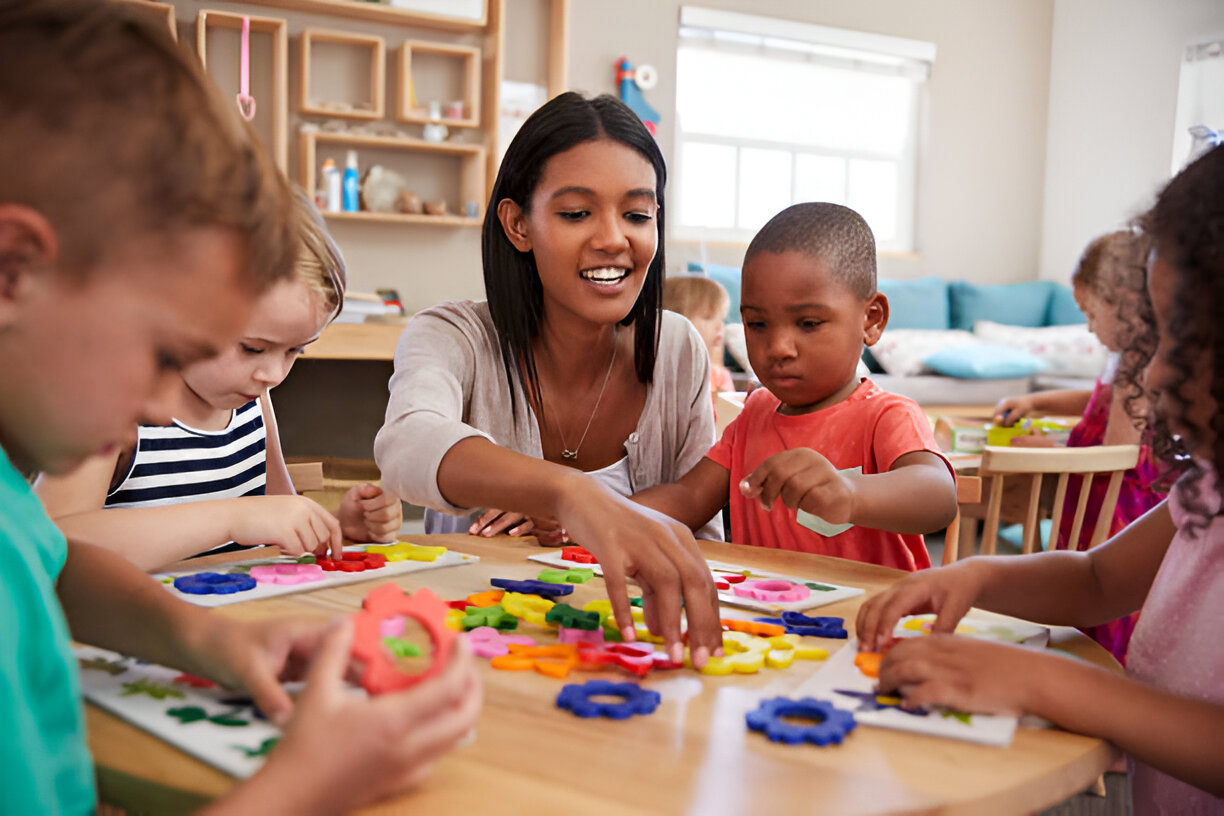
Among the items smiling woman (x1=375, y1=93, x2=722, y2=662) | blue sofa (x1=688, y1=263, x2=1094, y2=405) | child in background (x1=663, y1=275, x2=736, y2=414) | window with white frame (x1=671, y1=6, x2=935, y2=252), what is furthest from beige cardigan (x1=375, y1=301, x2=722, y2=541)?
window with white frame (x1=671, y1=6, x2=935, y2=252)

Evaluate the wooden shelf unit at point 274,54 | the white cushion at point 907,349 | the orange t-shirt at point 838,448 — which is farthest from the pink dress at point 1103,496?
the wooden shelf unit at point 274,54

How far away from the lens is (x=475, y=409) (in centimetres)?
163

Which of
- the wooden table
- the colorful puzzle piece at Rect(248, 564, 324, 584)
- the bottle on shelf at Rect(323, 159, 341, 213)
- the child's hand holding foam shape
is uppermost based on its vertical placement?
the bottle on shelf at Rect(323, 159, 341, 213)

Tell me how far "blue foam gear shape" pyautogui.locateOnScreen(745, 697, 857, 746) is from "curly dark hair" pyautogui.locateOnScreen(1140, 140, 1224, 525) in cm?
39

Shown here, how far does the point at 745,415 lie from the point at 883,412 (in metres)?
0.27

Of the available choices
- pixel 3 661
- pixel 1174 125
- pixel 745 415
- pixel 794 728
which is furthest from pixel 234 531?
pixel 1174 125

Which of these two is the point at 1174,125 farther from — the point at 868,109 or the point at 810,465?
the point at 810,465

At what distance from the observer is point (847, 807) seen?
589mm

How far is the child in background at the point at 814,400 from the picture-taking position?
1502 mm

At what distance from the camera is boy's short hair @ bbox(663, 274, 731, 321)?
364cm

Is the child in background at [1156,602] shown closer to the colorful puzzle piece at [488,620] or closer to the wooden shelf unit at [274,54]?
the colorful puzzle piece at [488,620]

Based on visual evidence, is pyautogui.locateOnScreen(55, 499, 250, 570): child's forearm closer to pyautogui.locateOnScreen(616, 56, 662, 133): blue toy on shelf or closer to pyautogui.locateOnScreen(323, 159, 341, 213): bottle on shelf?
pyautogui.locateOnScreen(323, 159, 341, 213): bottle on shelf

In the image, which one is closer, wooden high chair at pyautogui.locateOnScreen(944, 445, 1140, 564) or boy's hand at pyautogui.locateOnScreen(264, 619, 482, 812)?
boy's hand at pyautogui.locateOnScreen(264, 619, 482, 812)

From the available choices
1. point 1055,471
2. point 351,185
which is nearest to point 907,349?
point 351,185
